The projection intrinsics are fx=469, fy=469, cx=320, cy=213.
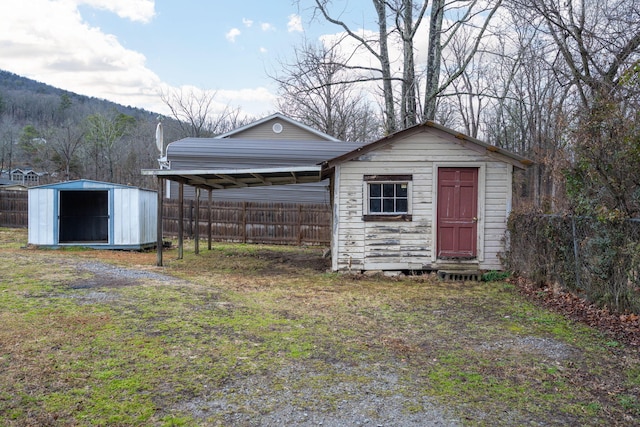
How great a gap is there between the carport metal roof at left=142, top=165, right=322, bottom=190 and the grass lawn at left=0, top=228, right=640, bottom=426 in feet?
8.31

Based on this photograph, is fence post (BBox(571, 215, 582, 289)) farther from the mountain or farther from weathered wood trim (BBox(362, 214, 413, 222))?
the mountain

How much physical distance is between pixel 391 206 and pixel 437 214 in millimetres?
908

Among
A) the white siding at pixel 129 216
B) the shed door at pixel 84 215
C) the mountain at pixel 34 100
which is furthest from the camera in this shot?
the mountain at pixel 34 100

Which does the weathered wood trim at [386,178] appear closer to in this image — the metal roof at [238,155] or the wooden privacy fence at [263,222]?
the wooden privacy fence at [263,222]

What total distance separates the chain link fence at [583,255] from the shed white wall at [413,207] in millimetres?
513

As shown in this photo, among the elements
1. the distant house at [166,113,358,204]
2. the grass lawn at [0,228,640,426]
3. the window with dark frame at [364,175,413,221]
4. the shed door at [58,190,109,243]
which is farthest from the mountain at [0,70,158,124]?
the grass lawn at [0,228,640,426]

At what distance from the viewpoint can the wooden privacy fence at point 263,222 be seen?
52.8ft

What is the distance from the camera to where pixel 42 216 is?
12977mm

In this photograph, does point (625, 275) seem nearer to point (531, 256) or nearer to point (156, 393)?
point (531, 256)

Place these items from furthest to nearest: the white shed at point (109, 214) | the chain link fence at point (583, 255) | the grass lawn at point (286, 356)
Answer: the white shed at point (109, 214)
the chain link fence at point (583, 255)
the grass lawn at point (286, 356)

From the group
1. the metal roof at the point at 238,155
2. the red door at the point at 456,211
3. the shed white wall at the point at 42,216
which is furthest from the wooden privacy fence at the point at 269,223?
the red door at the point at 456,211

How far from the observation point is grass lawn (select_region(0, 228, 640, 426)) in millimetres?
3303

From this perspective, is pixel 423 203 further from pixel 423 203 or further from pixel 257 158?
pixel 257 158

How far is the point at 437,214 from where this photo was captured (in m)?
9.22
